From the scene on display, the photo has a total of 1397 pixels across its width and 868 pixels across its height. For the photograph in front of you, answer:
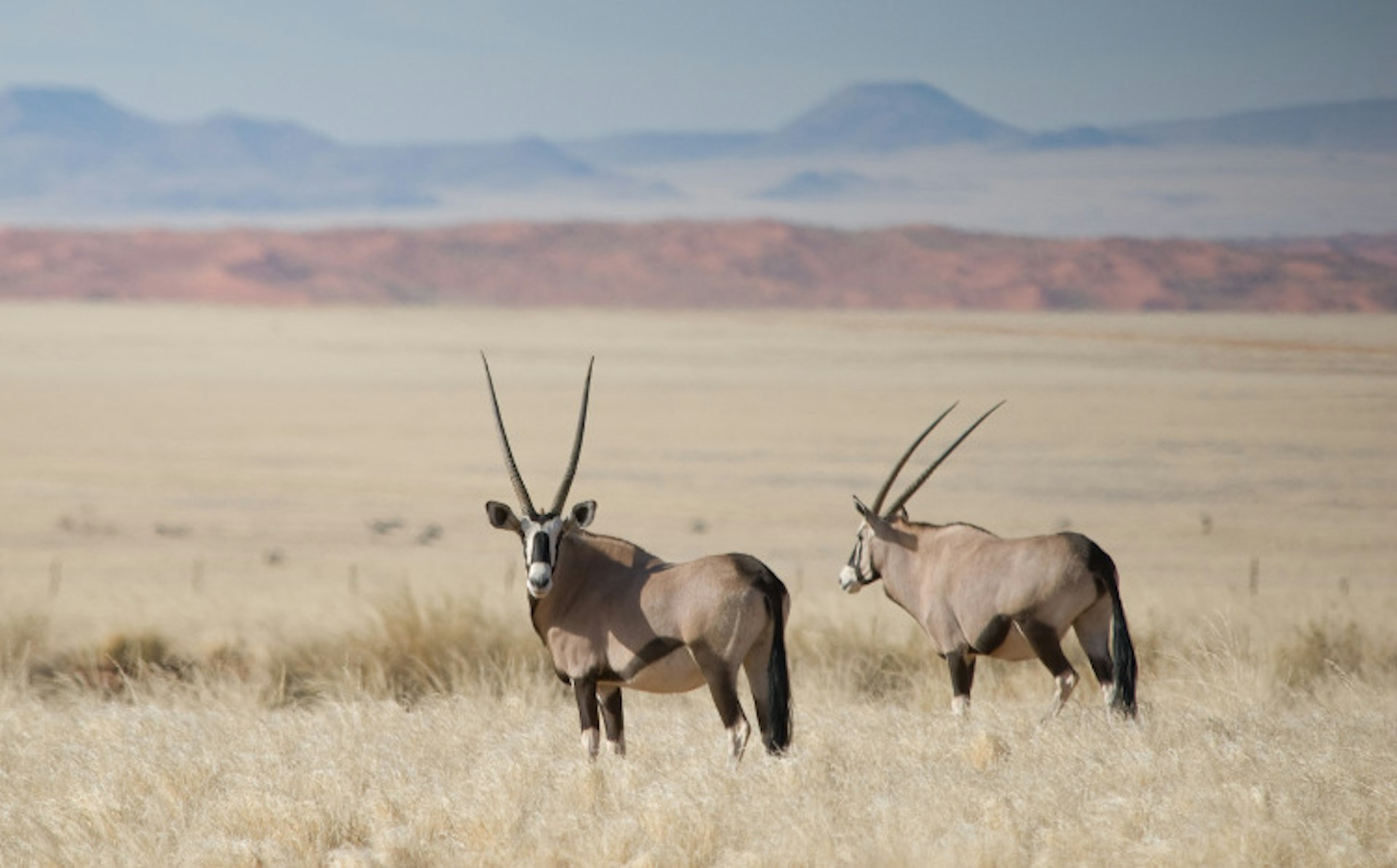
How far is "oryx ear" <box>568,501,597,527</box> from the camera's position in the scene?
9.44 m

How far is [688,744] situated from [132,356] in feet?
252

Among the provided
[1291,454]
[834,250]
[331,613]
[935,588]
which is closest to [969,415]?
[1291,454]

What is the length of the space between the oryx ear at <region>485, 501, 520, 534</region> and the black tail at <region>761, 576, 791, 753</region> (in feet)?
4.55

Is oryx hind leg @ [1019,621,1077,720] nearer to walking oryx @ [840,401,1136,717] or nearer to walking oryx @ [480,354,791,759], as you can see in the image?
walking oryx @ [840,401,1136,717]

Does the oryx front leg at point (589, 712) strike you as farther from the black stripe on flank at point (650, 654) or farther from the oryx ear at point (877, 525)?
the oryx ear at point (877, 525)

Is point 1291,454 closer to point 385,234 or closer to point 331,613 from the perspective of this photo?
point 331,613

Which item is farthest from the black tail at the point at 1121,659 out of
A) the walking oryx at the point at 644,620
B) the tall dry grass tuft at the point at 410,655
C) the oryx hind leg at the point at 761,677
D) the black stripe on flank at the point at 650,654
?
the tall dry grass tuft at the point at 410,655

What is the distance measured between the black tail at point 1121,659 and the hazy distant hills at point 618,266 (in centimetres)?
10890

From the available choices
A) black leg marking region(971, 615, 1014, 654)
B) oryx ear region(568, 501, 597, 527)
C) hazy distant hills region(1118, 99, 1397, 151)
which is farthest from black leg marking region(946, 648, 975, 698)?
hazy distant hills region(1118, 99, 1397, 151)

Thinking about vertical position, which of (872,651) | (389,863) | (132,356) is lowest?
(132,356)

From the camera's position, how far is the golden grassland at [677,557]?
812 cm

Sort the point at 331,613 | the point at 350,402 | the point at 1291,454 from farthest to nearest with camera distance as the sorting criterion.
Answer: the point at 350,402
the point at 1291,454
the point at 331,613

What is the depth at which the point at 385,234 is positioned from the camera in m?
159

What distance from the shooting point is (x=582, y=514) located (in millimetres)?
9500
